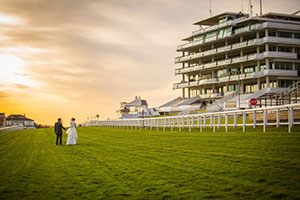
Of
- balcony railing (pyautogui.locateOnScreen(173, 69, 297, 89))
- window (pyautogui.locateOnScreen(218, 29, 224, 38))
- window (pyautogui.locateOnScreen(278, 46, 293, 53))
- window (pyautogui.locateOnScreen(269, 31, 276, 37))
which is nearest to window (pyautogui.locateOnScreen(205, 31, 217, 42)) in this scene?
window (pyautogui.locateOnScreen(218, 29, 224, 38))

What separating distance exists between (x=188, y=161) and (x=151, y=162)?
1.17 meters

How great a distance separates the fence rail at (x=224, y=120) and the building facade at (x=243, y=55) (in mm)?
29285

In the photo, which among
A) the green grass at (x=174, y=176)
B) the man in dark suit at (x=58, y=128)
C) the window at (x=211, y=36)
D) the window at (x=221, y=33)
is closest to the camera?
the green grass at (x=174, y=176)

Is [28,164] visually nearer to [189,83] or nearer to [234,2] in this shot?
[189,83]

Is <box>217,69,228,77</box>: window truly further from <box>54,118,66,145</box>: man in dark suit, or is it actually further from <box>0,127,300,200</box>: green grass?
<box>0,127,300,200</box>: green grass

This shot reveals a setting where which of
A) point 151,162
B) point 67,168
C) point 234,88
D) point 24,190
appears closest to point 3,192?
point 24,190

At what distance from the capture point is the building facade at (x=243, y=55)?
74562 millimetres

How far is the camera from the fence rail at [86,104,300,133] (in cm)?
1800

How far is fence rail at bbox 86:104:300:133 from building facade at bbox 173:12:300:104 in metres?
29.3

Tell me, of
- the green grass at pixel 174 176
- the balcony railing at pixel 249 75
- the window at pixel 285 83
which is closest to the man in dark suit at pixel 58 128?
the green grass at pixel 174 176

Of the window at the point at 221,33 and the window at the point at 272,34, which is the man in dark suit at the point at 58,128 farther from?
the window at the point at 221,33

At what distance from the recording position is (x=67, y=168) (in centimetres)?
1113

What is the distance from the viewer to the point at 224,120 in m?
37.9

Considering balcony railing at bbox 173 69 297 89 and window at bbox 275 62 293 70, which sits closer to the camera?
balcony railing at bbox 173 69 297 89
